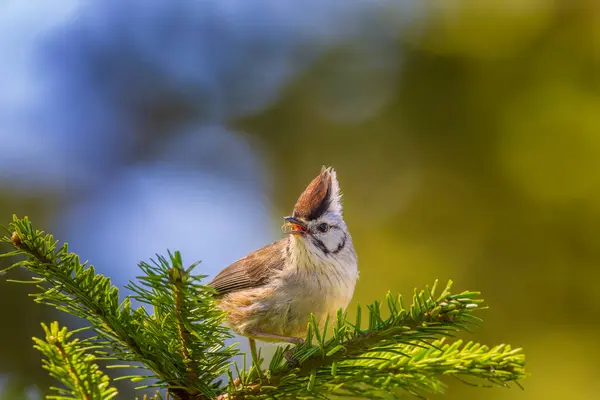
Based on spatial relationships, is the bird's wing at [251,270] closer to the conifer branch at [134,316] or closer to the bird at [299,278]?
the bird at [299,278]

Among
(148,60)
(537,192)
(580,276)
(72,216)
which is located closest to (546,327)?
(580,276)

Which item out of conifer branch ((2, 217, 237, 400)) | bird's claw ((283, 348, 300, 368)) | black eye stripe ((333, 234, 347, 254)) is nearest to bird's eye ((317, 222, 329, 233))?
black eye stripe ((333, 234, 347, 254))

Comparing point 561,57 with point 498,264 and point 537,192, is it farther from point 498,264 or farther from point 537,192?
point 498,264

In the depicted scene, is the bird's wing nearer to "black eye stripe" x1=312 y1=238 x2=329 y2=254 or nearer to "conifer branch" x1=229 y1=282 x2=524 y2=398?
"black eye stripe" x1=312 y1=238 x2=329 y2=254

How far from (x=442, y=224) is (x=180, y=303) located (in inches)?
142

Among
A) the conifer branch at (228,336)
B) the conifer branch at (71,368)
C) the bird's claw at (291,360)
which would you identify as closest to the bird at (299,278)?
the bird's claw at (291,360)

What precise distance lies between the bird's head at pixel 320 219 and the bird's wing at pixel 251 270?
184 mm

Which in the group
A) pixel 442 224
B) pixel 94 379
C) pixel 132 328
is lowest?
pixel 94 379

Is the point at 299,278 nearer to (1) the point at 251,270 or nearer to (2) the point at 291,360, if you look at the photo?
(1) the point at 251,270

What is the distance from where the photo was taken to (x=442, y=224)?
16.0 feet

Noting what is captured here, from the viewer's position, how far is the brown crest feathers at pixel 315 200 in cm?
320

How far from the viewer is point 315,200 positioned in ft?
10.5

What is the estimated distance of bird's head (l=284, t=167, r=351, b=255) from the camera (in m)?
3.13

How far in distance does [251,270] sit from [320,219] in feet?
1.59
